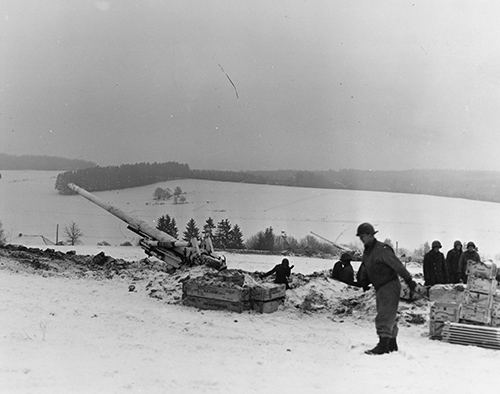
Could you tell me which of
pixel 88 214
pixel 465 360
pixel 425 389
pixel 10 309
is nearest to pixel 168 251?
pixel 10 309

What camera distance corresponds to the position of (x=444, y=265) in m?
11.7

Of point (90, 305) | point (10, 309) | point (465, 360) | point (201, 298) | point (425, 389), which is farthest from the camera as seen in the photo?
point (201, 298)

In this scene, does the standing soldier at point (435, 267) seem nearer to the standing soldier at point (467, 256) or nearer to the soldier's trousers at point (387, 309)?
the standing soldier at point (467, 256)

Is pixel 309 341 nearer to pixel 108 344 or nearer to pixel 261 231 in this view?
pixel 108 344

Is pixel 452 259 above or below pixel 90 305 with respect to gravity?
above

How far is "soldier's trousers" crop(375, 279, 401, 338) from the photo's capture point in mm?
5910

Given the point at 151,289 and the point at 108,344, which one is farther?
the point at 151,289

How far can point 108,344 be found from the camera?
6.26 m

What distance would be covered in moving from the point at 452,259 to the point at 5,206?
4221cm

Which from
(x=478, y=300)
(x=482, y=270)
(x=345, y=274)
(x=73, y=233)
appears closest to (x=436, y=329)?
(x=478, y=300)

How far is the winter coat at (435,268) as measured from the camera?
11609mm

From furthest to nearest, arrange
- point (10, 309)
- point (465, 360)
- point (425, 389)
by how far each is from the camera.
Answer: point (10, 309) < point (465, 360) < point (425, 389)

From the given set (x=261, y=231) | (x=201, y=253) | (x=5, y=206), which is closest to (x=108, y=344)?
(x=201, y=253)

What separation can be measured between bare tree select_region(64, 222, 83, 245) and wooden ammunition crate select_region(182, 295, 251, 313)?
28498 millimetres
